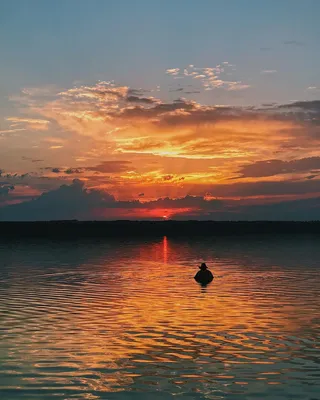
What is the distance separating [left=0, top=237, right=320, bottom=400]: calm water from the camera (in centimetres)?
2111

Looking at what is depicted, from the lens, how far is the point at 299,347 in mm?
27406

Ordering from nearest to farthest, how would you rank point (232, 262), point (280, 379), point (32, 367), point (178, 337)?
point (280, 379) → point (32, 367) → point (178, 337) → point (232, 262)

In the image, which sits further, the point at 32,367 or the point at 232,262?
the point at 232,262

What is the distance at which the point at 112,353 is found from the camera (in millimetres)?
26062

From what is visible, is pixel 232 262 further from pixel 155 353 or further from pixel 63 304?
pixel 155 353

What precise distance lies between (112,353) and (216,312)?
13235 mm

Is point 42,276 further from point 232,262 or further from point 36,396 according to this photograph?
point 36,396


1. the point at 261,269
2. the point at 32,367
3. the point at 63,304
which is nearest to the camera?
the point at 32,367

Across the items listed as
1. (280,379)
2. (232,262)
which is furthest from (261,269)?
(280,379)

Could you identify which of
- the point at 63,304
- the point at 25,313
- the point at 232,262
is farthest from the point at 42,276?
the point at 232,262

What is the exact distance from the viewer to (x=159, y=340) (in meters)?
28.7

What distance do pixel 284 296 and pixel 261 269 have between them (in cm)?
2760

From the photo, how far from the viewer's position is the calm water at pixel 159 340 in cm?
2111

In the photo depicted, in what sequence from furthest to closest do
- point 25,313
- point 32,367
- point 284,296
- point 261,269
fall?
point 261,269
point 284,296
point 25,313
point 32,367
